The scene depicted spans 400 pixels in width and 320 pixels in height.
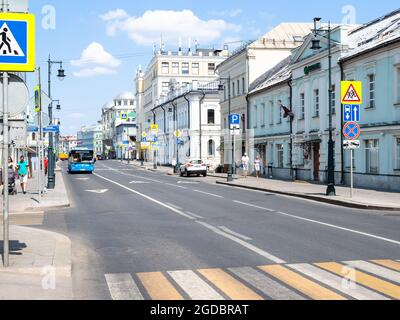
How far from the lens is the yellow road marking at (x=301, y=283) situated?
713 cm

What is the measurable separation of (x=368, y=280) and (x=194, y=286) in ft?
7.94

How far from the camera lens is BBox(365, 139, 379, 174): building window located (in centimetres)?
2933

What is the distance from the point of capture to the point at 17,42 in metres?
8.74

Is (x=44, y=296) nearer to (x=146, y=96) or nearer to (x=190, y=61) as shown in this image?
(x=190, y=61)

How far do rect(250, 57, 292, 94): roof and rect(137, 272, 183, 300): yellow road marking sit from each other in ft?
114

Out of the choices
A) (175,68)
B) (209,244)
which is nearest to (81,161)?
(209,244)

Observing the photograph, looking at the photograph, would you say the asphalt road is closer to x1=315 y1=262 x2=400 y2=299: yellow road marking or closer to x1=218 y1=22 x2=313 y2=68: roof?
x1=315 y1=262 x2=400 y2=299: yellow road marking

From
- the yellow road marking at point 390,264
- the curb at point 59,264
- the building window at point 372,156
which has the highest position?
the building window at point 372,156

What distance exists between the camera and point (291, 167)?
41.0 metres

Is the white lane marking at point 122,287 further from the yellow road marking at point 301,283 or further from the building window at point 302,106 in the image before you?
the building window at point 302,106

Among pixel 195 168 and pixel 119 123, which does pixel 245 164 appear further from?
pixel 119 123

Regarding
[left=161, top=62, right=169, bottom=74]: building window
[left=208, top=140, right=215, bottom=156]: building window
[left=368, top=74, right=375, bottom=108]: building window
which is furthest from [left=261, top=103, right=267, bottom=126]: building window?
[left=161, top=62, right=169, bottom=74]: building window

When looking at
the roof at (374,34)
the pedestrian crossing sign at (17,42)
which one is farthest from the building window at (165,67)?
the pedestrian crossing sign at (17,42)

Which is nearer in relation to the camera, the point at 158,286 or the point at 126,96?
the point at 158,286
